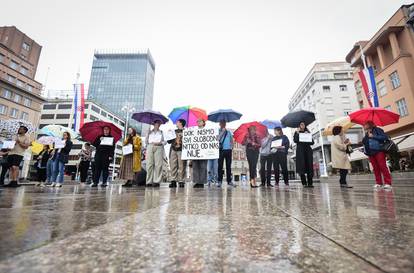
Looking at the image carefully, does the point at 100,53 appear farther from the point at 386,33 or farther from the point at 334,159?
the point at 334,159

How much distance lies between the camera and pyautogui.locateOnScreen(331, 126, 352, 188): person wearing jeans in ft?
19.1

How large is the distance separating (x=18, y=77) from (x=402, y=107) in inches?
2193

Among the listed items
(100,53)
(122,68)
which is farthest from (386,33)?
(100,53)

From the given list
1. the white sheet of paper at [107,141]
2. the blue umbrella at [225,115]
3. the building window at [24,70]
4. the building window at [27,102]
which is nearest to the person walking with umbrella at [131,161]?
the white sheet of paper at [107,141]

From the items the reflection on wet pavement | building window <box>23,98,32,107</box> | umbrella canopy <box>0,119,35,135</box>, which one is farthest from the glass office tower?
the reflection on wet pavement

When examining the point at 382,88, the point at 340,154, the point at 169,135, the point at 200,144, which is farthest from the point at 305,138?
the point at 382,88

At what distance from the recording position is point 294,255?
0.62m

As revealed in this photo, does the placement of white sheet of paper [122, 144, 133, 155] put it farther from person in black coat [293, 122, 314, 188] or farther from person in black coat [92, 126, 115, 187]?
person in black coat [293, 122, 314, 188]

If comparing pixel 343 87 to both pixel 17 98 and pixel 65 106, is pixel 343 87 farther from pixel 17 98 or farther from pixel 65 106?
pixel 65 106

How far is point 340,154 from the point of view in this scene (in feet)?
19.5

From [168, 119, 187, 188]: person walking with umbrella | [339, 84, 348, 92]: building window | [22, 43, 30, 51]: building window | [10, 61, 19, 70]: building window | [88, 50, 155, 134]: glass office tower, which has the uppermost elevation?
[88, 50, 155, 134]: glass office tower

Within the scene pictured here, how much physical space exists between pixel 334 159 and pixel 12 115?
47.3 m

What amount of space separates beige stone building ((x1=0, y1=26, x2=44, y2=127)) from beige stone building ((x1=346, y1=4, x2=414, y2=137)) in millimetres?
49612

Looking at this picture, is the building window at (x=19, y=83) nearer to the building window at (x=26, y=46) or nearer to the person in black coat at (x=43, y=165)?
A: the building window at (x=26, y=46)
